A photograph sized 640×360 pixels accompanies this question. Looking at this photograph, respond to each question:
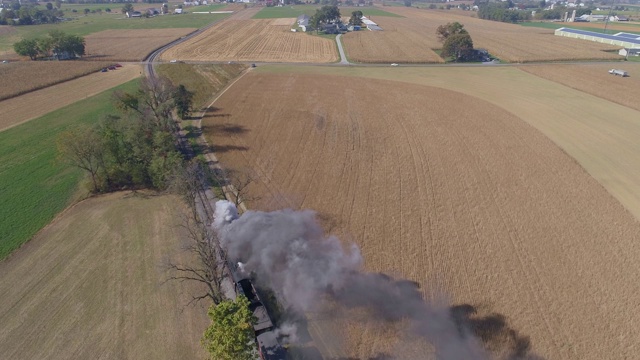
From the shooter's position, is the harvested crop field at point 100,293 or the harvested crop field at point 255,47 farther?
the harvested crop field at point 255,47

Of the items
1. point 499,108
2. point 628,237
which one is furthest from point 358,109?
point 628,237

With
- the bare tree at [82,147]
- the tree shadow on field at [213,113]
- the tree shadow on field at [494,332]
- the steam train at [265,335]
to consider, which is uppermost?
the bare tree at [82,147]

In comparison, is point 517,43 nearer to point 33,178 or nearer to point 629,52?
point 629,52

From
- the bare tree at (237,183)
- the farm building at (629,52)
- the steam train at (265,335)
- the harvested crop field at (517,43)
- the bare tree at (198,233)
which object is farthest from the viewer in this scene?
the farm building at (629,52)

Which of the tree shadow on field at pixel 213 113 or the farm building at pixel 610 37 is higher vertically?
the farm building at pixel 610 37

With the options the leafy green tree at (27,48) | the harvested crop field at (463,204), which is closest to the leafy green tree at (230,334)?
the harvested crop field at (463,204)

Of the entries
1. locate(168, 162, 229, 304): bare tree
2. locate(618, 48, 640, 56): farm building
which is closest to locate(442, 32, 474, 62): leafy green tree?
locate(618, 48, 640, 56): farm building

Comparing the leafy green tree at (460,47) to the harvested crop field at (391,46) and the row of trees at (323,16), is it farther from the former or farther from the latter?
the row of trees at (323,16)

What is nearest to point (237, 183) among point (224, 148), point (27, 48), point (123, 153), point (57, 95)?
point (224, 148)
